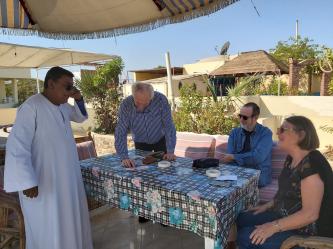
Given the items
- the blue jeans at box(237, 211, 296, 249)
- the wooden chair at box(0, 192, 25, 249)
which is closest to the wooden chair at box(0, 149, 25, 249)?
the wooden chair at box(0, 192, 25, 249)

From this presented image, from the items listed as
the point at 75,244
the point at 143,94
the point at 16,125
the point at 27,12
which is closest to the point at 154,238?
the point at 75,244

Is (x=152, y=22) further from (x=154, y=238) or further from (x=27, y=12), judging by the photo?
(x=154, y=238)

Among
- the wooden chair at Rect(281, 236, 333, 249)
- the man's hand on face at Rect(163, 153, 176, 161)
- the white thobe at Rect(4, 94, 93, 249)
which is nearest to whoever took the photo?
the wooden chair at Rect(281, 236, 333, 249)

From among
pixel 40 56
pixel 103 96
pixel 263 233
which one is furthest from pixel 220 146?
pixel 40 56

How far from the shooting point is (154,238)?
12.1 feet

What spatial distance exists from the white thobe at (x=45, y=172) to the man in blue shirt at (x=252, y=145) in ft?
5.76

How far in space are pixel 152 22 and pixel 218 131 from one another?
373 centimetres

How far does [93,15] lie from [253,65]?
13.5 metres

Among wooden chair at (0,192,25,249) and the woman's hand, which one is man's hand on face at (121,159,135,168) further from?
the woman's hand

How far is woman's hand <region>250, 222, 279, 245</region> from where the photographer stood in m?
2.28

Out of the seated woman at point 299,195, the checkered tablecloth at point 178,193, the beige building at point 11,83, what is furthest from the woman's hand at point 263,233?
the beige building at point 11,83

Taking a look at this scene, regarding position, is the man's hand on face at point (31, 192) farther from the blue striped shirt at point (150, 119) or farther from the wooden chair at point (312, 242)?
the wooden chair at point (312, 242)

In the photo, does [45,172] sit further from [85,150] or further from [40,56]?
[40,56]

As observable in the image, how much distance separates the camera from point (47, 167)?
278 centimetres
